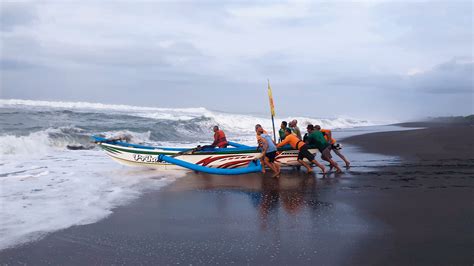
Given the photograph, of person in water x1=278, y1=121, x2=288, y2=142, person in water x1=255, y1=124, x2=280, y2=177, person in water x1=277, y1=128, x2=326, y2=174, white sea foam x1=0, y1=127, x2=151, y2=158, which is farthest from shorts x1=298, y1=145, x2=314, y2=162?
white sea foam x1=0, y1=127, x2=151, y2=158

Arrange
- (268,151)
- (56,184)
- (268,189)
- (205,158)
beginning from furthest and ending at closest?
(205,158) → (268,151) → (56,184) → (268,189)

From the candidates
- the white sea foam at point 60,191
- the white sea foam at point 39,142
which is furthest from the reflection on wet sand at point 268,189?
the white sea foam at point 39,142

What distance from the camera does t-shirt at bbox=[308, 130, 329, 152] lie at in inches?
418

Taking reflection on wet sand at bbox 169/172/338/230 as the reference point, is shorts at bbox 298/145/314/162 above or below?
above

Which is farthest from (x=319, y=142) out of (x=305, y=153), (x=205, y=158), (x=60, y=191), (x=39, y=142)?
(x=39, y=142)

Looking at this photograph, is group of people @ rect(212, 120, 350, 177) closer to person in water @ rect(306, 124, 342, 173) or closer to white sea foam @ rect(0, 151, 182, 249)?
person in water @ rect(306, 124, 342, 173)

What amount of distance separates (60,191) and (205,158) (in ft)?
13.0

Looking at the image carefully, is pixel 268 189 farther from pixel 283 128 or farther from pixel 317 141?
pixel 283 128

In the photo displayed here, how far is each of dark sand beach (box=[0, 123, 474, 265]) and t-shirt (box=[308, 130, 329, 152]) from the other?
149 centimetres

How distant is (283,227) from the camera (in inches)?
220

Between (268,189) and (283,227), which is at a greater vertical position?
(268,189)

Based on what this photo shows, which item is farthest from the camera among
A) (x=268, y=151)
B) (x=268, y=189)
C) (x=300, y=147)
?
(x=300, y=147)

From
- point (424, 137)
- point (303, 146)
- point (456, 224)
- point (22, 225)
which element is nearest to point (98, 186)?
point (22, 225)

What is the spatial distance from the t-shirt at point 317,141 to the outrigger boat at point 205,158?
0.64 ft
